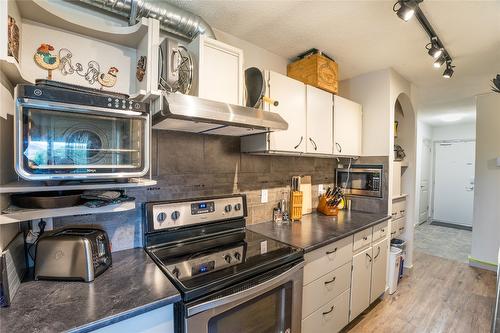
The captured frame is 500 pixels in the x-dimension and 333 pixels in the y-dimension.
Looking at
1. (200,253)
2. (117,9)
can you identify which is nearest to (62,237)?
(200,253)

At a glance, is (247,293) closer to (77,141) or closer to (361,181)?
(77,141)

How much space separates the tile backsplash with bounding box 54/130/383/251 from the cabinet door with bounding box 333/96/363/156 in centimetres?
42

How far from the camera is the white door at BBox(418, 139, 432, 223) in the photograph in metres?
5.47

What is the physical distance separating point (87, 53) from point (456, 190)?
7071 mm

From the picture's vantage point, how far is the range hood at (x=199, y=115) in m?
1.13

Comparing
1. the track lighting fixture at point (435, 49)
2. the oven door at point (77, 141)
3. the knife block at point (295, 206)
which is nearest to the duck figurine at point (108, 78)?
the oven door at point (77, 141)

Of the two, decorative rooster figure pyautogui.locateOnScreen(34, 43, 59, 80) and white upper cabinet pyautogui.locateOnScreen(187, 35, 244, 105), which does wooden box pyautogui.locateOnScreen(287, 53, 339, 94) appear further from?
decorative rooster figure pyautogui.locateOnScreen(34, 43, 59, 80)

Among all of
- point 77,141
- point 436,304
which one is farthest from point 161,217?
point 436,304

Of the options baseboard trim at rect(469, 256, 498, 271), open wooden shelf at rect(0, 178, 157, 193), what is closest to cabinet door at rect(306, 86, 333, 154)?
open wooden shelf at rect(0, 178, 157, 193)

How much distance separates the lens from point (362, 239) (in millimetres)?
2021

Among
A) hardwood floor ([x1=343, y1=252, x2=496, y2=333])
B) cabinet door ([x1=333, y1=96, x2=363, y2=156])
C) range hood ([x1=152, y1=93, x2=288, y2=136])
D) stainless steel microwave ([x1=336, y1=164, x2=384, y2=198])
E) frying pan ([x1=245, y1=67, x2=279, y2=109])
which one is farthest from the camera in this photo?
stainless steel microwave ([x1=336, y1=164, x2=384, y2=198])

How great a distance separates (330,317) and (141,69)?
2090mm

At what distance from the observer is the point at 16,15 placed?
1030 mm

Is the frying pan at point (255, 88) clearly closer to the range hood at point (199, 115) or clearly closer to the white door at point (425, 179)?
the range hood at point (199, 115)
